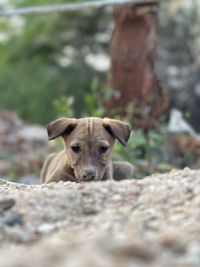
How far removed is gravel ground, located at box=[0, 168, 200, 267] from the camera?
3777 millimetres

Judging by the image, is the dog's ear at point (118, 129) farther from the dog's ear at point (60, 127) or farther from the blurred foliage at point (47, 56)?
the blurred foliage at point (47, 56)

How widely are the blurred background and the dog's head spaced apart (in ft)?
8.15

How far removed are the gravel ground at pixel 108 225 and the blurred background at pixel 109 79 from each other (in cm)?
518

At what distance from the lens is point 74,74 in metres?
21.8

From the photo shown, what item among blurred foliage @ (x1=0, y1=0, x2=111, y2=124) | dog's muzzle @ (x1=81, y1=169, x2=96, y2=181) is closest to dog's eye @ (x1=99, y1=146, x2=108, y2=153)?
dog's muzzle @ (x1=81, y1=169, x2=96, y2=181)

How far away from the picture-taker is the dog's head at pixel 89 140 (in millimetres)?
7875

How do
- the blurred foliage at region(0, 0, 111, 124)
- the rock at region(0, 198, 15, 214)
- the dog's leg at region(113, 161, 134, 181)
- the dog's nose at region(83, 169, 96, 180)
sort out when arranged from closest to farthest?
the rock at region(0, 198, 15, 214), the dog's nose at region(83, 169, 96, 180), the dog's leg at region(113, 161, 134, 181), the blurred foliage at region(0, 0, 111, 124)

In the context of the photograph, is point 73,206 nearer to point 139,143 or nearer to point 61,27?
point 139,143

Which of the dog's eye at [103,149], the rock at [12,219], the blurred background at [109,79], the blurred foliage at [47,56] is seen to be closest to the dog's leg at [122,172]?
the dog's eye at [103,149]

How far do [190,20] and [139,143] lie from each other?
27.5 feet

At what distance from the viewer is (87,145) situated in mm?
7977

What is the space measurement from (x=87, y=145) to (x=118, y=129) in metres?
0.40

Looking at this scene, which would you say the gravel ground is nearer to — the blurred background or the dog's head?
the dog's head

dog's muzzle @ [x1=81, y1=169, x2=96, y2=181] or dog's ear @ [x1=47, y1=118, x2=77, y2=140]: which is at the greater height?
dog's ear @ [x1=47, y1=118, x2=77, y2=140]
